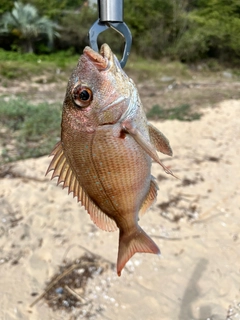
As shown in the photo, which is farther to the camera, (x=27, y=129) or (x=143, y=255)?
(x=27, y=129)

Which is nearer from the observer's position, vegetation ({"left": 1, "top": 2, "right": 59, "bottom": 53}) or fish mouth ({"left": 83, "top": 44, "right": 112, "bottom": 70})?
fish mouth ({"left": 83, "top": 44, "right": 112, "bottom": 70})

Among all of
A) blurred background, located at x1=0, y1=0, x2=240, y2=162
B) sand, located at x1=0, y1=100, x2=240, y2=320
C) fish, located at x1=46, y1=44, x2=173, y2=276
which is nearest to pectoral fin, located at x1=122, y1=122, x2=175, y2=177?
fish, located at x1=46, y1=44, x2=173, y2=276

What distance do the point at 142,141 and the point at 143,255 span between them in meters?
2.97

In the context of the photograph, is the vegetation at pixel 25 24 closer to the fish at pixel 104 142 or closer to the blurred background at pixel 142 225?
the blurred background at pixel 142 225

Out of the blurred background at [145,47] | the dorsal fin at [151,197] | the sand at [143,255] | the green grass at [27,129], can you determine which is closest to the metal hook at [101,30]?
the dorsal fin at [151,197]

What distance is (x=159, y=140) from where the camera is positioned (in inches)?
68.3

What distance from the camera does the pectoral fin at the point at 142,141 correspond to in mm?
1399

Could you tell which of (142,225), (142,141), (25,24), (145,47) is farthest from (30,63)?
(142,141)

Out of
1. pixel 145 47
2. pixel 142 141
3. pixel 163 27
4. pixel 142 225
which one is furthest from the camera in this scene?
pixel 163 27

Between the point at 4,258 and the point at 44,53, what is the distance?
14720 mm

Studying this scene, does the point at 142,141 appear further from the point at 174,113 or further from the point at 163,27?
the point at 163,27

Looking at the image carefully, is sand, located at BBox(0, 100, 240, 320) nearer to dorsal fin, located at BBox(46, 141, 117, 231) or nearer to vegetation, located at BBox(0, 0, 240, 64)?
dorsal fin, located at BBox(46, 141, 117, 231)

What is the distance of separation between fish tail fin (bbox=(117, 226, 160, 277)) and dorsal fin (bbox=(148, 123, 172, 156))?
1.42ft

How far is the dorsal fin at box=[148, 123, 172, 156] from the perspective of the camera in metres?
1.71
